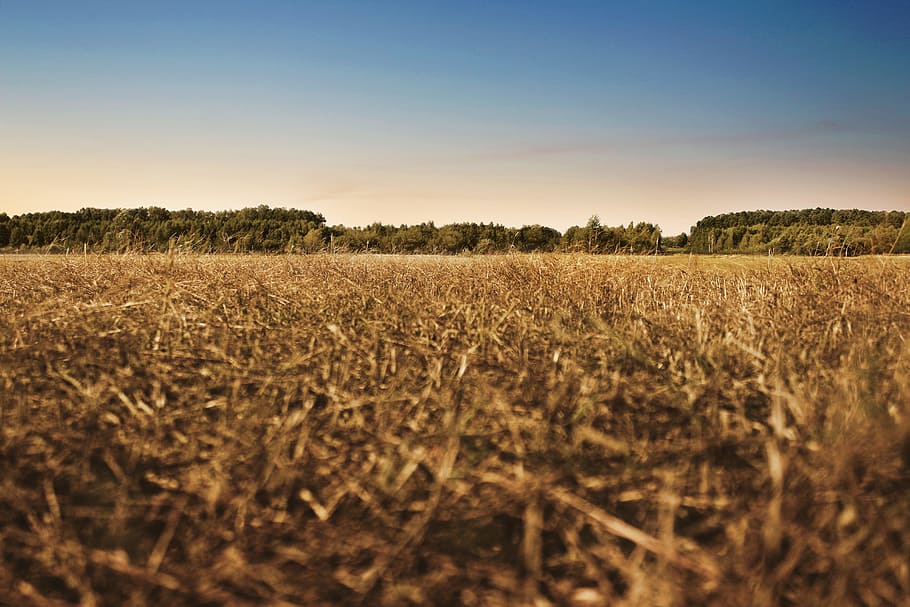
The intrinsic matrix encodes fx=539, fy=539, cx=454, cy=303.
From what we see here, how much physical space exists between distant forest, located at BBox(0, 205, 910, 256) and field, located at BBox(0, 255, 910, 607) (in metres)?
3.14

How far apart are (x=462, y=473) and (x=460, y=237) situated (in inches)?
2163

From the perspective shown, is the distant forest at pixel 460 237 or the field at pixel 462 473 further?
the distant forest at pixel 460 237

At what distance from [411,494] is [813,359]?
2363 mm

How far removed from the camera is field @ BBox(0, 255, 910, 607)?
1.47m

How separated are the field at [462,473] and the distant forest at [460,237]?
3145mm

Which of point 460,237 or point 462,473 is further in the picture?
point 460,237

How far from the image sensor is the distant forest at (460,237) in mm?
6699

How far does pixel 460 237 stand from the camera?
56406 millimetres

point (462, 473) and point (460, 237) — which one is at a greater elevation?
point (460, 237)

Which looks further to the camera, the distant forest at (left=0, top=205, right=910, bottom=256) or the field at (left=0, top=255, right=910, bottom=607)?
the distant forest at (left=0, top=205, right=910, bottom=256)

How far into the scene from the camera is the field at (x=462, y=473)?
1470 millimetres

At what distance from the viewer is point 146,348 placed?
11.2 feet

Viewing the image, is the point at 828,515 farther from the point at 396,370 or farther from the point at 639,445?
the point at 396,370

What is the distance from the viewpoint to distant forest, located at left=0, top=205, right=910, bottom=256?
670 cm
